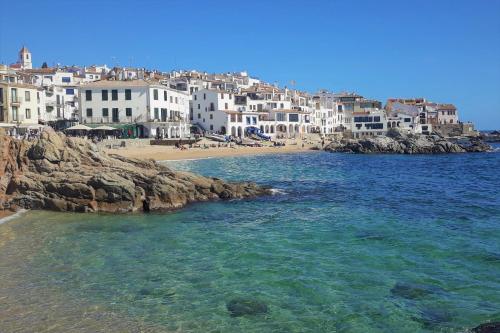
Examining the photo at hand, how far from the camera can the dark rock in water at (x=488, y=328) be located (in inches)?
412

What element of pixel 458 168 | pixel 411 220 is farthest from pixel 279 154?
pixel 411 220

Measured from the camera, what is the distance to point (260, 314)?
11.8 m

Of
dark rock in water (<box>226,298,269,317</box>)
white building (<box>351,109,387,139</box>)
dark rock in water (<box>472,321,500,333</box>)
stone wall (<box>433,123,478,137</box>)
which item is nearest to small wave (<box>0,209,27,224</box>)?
dark rock in water (<box>226,298,269,317</box>)

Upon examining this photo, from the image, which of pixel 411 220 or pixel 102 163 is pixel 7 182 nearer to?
pixel 102 163

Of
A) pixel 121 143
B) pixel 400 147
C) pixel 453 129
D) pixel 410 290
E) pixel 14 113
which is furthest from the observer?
pixel 453 129

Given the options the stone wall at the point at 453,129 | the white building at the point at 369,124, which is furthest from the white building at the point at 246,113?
the stone wall at the point at 453,129

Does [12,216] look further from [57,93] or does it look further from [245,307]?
[57,93]

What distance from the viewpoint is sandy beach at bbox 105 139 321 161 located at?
59.1 m

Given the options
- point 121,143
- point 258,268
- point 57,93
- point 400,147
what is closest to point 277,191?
point 258,268

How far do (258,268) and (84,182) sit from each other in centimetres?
1353

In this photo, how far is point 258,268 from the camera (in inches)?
603

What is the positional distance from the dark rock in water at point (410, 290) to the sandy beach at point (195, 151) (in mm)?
39220

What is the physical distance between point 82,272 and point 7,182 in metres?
13.8

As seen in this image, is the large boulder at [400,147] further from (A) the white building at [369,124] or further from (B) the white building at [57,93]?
(B) the white building at [57,93]
